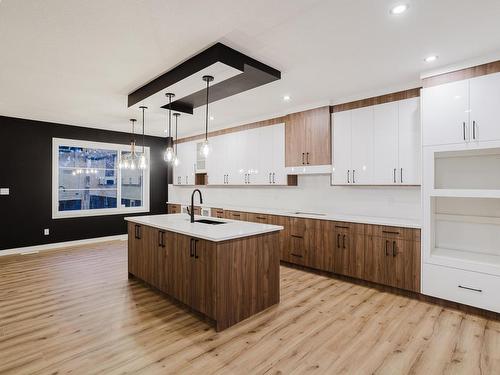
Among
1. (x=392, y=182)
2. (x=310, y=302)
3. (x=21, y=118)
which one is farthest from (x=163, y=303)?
(x=21, y=118)

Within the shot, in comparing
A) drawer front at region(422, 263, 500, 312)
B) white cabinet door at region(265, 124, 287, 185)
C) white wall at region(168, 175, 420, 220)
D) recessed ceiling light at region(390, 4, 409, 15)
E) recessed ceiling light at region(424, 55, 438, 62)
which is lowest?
drawer front at region(422, 263, 500, 312)

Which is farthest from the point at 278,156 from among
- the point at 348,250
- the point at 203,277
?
Result: the point at 203,277

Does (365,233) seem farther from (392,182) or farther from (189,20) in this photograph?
(189,20)

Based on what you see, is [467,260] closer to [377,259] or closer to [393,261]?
[393,261]

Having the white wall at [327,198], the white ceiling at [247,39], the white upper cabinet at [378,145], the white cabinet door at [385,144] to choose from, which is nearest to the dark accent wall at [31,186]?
the white ceiling at [247,39]

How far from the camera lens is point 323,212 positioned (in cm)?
471

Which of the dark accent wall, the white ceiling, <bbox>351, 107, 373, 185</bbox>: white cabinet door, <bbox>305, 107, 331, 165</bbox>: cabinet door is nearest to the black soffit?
the white ceiling

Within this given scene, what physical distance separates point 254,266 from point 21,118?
5.67 meters

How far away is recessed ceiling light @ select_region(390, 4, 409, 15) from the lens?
2.02m

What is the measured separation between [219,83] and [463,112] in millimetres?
2661

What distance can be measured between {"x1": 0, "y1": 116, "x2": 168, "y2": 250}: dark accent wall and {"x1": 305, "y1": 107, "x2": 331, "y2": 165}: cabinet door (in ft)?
16.1

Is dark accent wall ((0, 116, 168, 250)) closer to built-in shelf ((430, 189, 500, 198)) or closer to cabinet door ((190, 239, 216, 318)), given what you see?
cabinet door ((190, 239, 216, 318))

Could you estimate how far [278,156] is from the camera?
5062 millimetres

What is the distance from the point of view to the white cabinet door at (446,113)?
296cm
